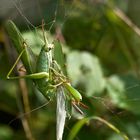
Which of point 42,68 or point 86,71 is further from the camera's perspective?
point 86,71

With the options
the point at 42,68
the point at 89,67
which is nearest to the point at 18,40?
the point at 42,68

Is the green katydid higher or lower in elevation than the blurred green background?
higher

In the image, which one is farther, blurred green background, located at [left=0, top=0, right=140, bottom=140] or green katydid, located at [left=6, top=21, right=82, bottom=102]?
blurred green background, located at [left=0, top=0, right=140, bottom=140]

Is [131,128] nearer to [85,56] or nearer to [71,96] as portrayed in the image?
[85,56]

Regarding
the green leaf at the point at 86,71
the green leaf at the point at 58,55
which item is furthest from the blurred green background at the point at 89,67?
the green leaf at the point at 58,55

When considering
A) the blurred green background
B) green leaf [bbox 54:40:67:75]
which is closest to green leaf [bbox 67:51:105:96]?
the blurred green background

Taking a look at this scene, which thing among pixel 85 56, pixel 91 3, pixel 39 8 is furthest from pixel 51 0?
pixel 91 3

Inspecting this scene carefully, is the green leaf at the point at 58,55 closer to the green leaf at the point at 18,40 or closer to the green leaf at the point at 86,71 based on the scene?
the green leaf at the point at 18,40

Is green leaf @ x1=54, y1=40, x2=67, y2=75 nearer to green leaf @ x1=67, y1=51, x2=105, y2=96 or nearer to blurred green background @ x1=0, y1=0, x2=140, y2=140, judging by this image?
blurred green background @ x1=0, y1=0, x2=140, y2=140

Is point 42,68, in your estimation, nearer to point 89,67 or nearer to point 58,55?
point 58,55

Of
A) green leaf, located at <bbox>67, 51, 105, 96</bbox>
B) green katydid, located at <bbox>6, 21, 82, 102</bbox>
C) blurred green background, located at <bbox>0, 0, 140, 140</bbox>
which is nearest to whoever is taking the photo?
green katydid, located at <bbox>6, 21, 82, 102</bbox>
